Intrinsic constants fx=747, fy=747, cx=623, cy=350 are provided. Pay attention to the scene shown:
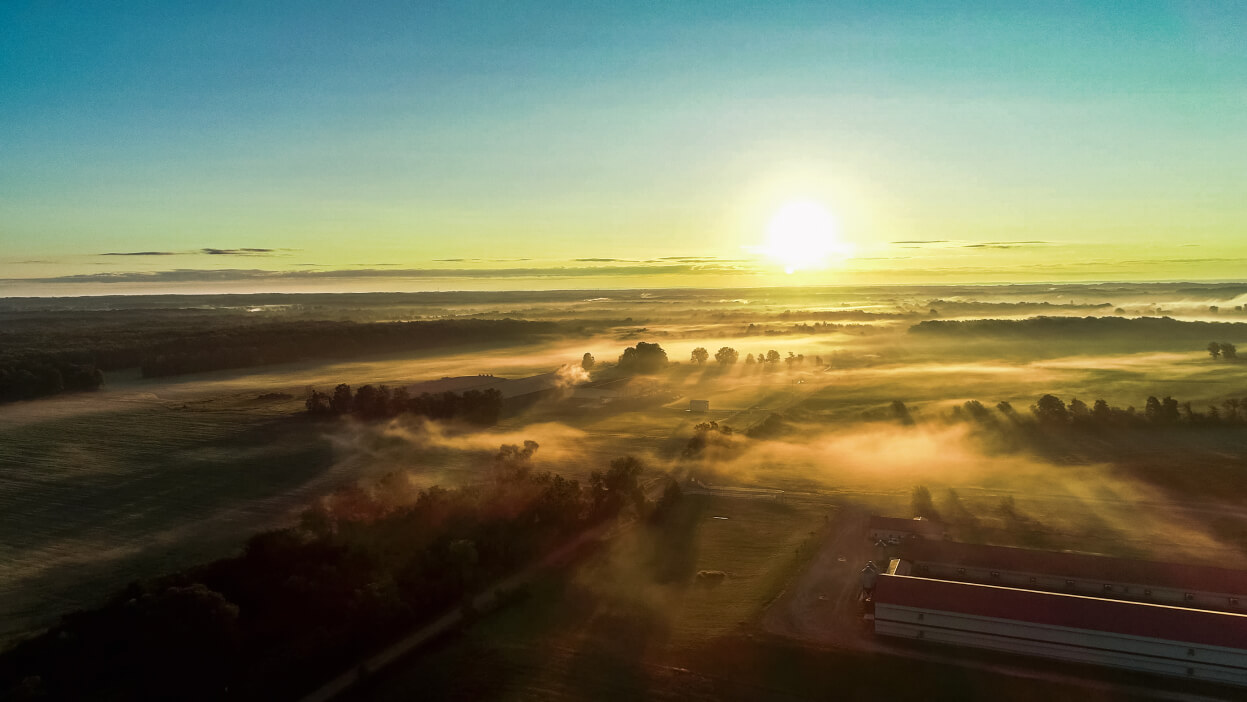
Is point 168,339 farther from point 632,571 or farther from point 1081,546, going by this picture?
point 1081,546

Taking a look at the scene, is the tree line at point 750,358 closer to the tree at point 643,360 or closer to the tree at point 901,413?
the tree at point 643,360

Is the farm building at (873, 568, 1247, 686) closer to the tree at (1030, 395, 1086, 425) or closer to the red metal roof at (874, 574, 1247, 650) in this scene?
the red metal roof at (874, 574, 1247, 650)

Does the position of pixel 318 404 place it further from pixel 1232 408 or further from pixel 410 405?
pixel 1232 408

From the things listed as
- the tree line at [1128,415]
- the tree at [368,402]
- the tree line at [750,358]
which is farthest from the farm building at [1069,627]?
the tree line at [750,358]

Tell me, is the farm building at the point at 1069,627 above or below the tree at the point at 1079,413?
below

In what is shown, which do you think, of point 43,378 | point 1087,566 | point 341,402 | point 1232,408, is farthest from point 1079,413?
point 43,378

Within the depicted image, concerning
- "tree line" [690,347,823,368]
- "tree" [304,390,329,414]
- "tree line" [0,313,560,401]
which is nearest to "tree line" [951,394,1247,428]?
"tree line" [690,347,823,368]
